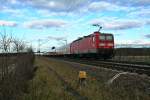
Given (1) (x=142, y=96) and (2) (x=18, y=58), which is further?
(2) (x=18, y=58)

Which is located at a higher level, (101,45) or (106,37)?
(106,37)

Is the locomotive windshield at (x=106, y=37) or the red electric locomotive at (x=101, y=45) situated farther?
the locomotive windshield at (x=106, y=37)

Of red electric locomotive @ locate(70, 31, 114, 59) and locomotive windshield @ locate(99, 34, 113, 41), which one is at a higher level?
locomotive windshield @ locate(99, 34, 113, 41)

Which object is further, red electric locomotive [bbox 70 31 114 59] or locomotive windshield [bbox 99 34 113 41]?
locomotive windshield [bbox 99 34 113 41]

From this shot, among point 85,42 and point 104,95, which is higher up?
point 85,42

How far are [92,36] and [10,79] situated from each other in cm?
3911

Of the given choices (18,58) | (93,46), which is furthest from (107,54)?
(18,58)


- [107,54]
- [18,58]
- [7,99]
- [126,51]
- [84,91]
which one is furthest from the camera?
[126,51]

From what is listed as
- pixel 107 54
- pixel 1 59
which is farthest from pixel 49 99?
pixel 107 54

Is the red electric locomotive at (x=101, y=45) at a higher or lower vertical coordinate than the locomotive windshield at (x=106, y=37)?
lower

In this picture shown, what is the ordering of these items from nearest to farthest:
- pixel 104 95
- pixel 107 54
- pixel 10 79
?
pixel 10 79 → pixel 104 95 → pixel 107 54

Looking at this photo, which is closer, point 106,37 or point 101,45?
point 101,45

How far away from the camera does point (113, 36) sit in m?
51.0

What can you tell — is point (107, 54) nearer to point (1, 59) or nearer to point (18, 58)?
point (18, 58)
